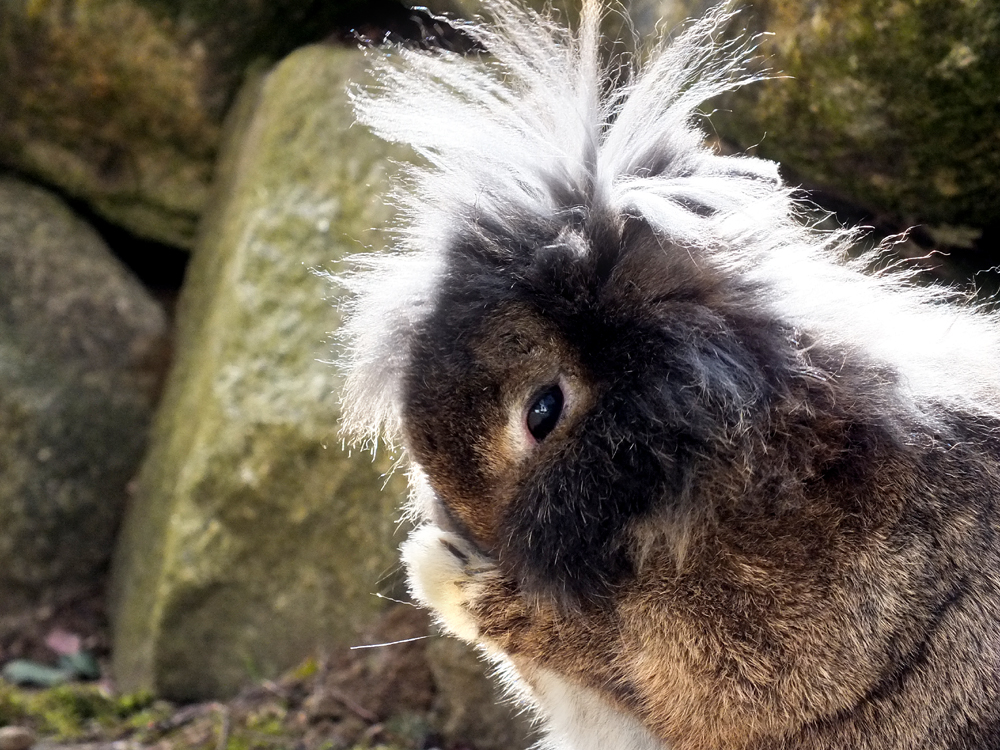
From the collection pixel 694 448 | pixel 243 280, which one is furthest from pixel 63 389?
pixel 694 448

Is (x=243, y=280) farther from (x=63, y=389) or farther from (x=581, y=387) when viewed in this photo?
(x=581, y=387)

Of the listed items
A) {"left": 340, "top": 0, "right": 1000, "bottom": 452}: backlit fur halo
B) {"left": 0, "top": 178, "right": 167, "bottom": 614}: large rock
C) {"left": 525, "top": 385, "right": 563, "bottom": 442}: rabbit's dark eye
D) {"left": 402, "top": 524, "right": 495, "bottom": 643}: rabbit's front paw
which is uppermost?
{"left": 340, "top": 0, "right": 1000, "bottom": 452}: backlit fur halo

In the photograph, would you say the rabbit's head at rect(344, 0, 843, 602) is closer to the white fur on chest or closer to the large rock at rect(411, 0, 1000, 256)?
the white fur on chest

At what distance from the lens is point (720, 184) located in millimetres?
1473

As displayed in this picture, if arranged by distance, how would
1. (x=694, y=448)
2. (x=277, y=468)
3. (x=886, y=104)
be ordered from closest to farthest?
(x=694, y=448)
(x=886, y=104)
(x=277, y=468)

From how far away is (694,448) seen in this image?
4.57 feet

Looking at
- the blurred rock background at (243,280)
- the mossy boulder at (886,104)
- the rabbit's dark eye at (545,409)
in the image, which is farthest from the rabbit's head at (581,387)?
the mossy boulder at (886,104)

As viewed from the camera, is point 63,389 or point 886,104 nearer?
point 886,104

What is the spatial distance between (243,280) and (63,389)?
3.61ft

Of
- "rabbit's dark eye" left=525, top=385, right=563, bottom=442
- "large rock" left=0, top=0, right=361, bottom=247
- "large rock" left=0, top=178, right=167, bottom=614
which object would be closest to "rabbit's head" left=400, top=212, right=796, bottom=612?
"rabbit's dark eye" left=525, top=385, right=563, bottom=442

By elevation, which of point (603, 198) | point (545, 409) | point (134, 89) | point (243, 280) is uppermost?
point (603, 198)

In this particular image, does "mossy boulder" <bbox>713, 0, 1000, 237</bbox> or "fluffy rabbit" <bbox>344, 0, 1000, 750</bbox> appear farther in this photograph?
"mossy boulder" <bbox>713, 0, 1000, 237</bbox>

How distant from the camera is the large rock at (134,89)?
3.71 meters

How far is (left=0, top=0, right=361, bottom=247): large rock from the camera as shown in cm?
371
